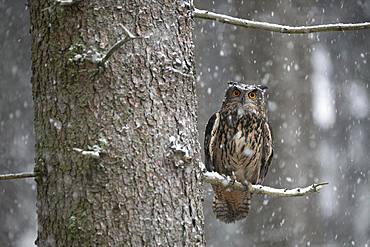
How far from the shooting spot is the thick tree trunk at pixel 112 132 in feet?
7.10

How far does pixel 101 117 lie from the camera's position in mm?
2197

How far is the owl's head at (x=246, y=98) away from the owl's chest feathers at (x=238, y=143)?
5 cm

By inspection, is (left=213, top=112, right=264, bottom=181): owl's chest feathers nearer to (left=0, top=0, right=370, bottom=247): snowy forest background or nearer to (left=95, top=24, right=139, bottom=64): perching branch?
(left=95, top=24, right=139, bottom=64): perching branch

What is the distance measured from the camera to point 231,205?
13.8 ft

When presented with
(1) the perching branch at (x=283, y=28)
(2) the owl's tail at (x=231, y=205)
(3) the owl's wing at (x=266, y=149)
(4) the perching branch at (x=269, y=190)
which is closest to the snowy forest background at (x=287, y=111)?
(3) the owl's wing at (x=266, y=149)

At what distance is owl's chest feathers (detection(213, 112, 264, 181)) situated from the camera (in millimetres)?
4410

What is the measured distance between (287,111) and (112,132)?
769 centimetres

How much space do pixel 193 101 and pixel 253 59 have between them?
7.50m

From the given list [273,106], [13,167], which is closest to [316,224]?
[273,106]

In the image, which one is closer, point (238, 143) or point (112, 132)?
point (112, 132)

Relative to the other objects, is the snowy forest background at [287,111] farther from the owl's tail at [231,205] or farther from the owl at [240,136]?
the owl's tail at [231,205]

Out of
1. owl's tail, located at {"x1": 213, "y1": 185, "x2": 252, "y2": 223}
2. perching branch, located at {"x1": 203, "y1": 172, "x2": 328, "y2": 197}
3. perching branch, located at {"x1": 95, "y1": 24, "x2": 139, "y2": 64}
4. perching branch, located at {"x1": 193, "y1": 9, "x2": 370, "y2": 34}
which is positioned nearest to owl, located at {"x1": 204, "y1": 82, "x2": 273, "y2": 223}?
owl's tail, located at {"x1": 213, "y1": 185, "x2": 252, "y2": 223}

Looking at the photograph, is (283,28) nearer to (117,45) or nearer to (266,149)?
(117,45)

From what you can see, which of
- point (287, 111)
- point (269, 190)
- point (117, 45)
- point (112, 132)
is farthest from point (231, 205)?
point (287, 111)
